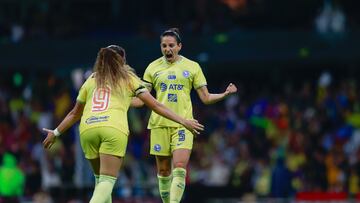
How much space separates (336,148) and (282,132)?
1.49 meters

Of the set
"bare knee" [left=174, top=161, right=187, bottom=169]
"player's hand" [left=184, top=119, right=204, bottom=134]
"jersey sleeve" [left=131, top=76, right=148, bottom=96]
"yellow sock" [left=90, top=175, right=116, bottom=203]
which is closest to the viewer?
"yellow sock" [left=90, top=175, right=116, bottom=203]

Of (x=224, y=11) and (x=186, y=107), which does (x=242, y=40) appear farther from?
(x=186, y=107)

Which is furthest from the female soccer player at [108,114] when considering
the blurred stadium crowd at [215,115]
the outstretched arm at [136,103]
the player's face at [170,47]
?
the blurred stadium crowd at [215,115]

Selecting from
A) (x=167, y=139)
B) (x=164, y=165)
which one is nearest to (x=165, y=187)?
(x=164, y=165)

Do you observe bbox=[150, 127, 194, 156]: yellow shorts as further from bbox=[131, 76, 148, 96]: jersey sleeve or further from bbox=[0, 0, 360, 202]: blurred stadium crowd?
bbox=[0, 0, 360, 202]: blurred stadium crowd

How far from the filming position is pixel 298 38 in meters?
32.8

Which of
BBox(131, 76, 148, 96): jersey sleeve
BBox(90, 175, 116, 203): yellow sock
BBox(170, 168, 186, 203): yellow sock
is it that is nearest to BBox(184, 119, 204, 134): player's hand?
BBox(131, 76, 148, 96): jersey sleeve

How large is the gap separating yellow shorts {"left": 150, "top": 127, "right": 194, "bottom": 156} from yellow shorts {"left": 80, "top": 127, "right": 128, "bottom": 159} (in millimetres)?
2098

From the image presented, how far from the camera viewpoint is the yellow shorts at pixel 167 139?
60.1ft

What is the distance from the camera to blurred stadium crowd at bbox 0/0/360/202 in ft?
95.2

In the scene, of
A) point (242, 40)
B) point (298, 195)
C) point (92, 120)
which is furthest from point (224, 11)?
point (92, 120)

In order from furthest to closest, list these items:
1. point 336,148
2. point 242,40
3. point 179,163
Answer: point 242,40
point 336,148
point 179,163

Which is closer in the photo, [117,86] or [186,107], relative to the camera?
[117,86]

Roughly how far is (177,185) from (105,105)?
2144 mm
